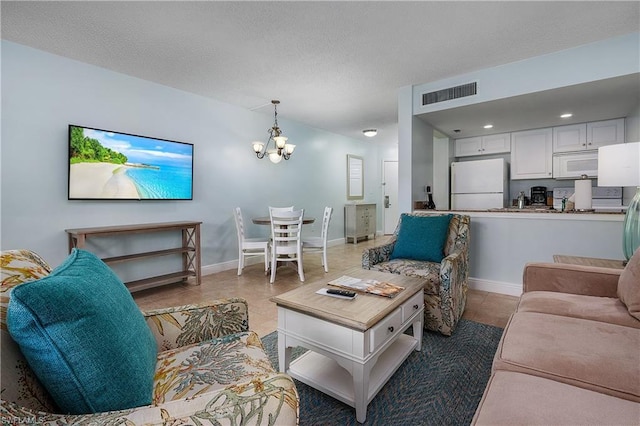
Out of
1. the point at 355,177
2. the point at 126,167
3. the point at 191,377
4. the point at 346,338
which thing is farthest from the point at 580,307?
the point at 355,177

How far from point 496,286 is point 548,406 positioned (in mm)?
2847

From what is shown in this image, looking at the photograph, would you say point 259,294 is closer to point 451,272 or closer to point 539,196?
point 451,272

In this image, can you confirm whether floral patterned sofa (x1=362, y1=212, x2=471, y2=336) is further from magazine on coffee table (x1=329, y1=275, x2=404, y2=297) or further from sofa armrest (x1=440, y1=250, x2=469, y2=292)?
magazine on coffee table (x1=329, y1=275, x2=404, y2=297)

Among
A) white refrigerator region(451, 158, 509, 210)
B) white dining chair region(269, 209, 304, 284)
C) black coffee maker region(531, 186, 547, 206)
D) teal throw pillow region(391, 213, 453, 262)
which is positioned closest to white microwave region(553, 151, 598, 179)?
black coffee maker region(531, 186, 547, 206)

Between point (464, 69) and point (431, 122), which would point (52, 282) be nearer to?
point (464, 69)

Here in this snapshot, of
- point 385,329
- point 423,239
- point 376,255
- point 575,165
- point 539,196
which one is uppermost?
point 575,165

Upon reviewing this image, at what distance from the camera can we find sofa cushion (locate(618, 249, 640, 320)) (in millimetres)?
1344

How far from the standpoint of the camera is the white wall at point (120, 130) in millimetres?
2693

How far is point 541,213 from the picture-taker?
10.2 feet

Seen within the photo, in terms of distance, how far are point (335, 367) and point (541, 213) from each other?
277cm

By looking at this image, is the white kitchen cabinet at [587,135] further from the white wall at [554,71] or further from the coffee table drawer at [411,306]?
the coffee table drawer at [411,306]

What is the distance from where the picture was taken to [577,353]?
1.08m

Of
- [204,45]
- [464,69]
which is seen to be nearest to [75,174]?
[204,45]

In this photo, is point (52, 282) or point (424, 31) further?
point (424, 31)
